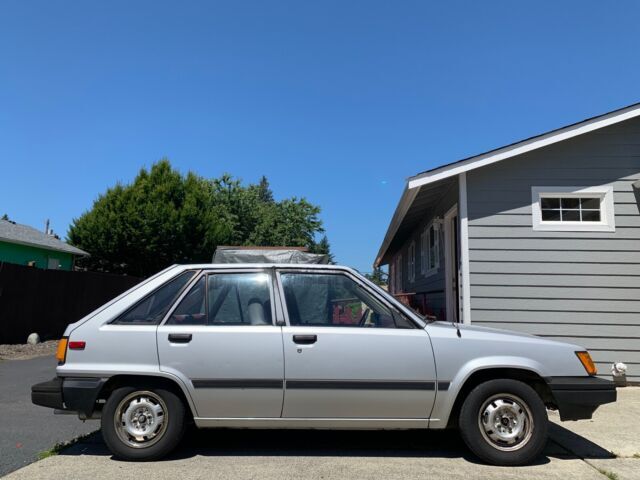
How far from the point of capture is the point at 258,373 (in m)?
4.34

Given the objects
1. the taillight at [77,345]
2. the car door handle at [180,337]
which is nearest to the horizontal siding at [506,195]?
the car door handle at [180,337]

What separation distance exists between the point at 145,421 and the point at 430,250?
8.42m

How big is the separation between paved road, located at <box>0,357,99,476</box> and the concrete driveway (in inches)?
11.6

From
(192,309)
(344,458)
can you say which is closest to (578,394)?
(344,458)

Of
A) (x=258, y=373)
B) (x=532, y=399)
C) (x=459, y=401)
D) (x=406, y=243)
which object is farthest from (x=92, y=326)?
(x=406, y=243)

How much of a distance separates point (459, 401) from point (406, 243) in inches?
494

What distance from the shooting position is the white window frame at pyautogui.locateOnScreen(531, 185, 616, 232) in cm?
800

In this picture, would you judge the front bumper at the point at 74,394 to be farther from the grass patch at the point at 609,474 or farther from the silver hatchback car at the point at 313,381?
the grass patch at the point at 609,474

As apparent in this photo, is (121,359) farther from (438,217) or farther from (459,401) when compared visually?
(438,217)

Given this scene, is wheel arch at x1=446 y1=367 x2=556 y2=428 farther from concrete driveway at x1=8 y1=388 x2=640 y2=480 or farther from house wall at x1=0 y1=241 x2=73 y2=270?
house wall at x1=0 y1=241 x2=73 y2=270

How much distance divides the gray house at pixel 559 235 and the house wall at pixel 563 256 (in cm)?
1

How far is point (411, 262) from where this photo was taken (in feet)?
50.9

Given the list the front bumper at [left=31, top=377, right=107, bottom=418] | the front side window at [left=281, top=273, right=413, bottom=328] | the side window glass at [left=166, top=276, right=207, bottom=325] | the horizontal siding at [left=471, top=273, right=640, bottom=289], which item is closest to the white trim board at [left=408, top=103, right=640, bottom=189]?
the horizontal siding at [left=471, top=273, right=640, bottom=289]

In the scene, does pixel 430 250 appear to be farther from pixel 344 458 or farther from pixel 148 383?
pixel 148 383
